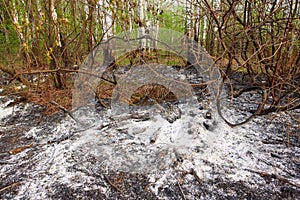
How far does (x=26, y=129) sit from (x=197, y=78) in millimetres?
3230

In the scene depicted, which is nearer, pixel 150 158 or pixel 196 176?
pixel 196 176

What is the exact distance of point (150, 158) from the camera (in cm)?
191

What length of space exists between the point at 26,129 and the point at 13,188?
1.14 meters

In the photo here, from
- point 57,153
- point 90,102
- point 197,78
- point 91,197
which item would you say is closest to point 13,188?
point 57,153

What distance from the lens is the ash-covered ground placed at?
1554mm

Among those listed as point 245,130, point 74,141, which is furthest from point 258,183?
point 74,141

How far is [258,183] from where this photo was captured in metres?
1.57

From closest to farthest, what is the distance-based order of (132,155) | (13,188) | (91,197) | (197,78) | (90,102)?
(91,197)
(13,188)
(132,155)
(90,102)
(197,78)

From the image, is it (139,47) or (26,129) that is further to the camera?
(139,47)

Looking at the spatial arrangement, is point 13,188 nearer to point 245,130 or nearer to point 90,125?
point 90,125

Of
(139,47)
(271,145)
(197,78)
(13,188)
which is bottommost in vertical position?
(13,188)

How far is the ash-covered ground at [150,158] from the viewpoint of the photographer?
155 centimetres

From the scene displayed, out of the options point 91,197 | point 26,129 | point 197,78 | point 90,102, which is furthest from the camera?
point 197,78

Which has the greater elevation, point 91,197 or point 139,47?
point 139,47
